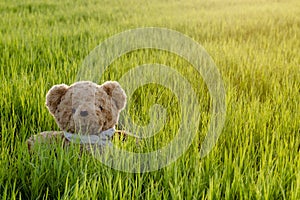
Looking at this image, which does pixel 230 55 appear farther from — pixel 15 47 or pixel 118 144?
pixel 118 144

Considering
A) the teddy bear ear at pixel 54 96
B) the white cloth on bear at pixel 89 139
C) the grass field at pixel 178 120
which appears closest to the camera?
the grass field at pixel 178 120

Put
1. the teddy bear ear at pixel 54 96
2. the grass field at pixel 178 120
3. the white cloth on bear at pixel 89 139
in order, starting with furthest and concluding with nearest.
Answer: the teddy bear ear at pixel 54 96
the white cloth on bear at pixel 89 139
the grass field at pixel 178 120

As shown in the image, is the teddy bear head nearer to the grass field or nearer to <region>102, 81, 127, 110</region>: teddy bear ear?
<region>102, 81, 127, 110</region>: teddy bear ear

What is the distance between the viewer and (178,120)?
67.6 inches

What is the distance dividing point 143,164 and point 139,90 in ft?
3.05

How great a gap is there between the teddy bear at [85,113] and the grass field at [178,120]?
0.07 m

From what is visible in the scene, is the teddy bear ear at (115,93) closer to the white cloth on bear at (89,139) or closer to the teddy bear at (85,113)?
the teddy bear at (85,113)

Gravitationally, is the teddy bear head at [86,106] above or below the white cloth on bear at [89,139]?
above

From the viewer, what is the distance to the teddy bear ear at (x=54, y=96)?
59.4 inches

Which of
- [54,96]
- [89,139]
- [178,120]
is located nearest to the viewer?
[89,139]

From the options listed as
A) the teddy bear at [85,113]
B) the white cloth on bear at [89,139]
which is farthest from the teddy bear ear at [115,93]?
the white cloth on bear at [89,139]

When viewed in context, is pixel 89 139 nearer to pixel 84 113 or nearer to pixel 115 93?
pixel 84 113

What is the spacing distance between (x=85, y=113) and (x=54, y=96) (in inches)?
6.9

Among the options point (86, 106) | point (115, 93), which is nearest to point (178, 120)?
point (115, 93)
